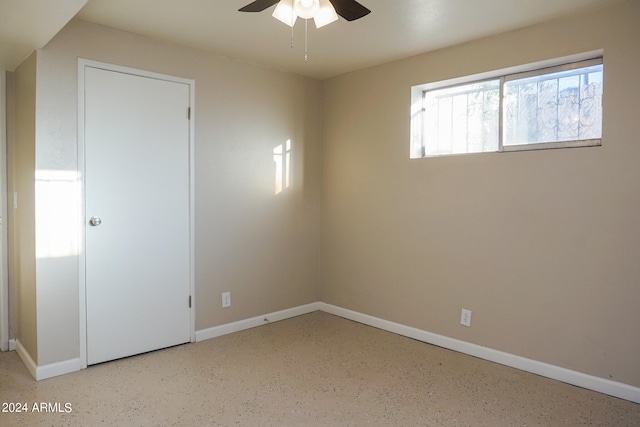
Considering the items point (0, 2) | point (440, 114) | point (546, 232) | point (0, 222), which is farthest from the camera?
point (440, 114)

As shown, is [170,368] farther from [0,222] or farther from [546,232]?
[546,232]

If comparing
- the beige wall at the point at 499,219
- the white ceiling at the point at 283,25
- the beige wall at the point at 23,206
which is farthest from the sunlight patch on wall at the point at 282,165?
the beige wall at the point at 23,206

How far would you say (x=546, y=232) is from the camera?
2.90m

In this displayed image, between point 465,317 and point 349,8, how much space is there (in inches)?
95.9

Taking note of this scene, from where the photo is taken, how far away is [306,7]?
6.42ft

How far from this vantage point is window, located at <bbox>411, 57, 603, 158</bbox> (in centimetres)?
280

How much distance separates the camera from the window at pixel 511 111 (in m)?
2.80

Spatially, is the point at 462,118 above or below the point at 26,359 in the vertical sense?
above

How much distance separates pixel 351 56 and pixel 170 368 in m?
2.81

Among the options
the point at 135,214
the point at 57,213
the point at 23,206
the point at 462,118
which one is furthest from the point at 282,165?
the point at 23,206

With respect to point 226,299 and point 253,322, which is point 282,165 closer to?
point 226,299

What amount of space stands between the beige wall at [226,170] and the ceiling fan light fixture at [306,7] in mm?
1708

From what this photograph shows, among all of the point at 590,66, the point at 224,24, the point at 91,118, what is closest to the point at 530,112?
the point at 590,66

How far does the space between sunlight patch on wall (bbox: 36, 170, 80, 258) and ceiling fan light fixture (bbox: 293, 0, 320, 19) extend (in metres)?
1.91
